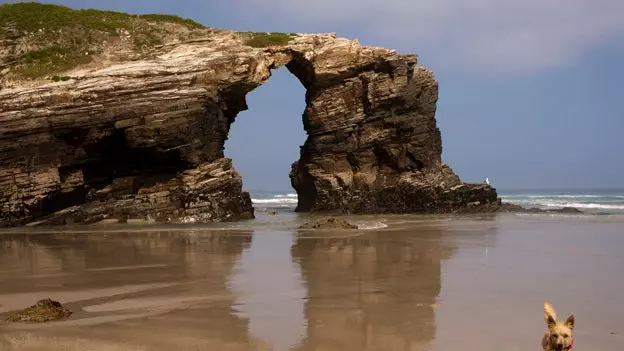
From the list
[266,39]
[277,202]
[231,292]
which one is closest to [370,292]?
[231,292]

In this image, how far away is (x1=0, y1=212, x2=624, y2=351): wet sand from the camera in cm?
689

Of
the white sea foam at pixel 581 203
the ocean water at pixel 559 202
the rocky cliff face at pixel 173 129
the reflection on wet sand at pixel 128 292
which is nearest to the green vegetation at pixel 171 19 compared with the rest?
the rocky cliff face at pixel 173 129

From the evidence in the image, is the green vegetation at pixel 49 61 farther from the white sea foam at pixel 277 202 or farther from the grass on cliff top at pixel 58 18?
the white sea foam at pixel 277 202

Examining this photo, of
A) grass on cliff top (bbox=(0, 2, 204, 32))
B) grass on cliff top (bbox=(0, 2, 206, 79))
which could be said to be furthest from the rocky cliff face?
grass on cliff top (bbox=(0, 2, 204, 32))

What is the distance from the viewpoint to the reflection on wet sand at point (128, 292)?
684 cm

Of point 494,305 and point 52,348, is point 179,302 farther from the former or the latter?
point 494,305

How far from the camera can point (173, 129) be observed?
92.2 feet

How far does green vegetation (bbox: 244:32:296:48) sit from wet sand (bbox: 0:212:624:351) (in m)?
17.2

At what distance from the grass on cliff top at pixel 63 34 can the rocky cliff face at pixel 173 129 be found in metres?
1.83

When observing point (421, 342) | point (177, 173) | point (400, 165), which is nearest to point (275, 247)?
point (421, 342)

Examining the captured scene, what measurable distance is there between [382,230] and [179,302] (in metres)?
13.8

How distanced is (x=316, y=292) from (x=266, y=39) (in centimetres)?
2617

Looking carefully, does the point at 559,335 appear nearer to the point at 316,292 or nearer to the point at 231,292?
the point at 316,292

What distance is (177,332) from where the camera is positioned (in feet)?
23.5
